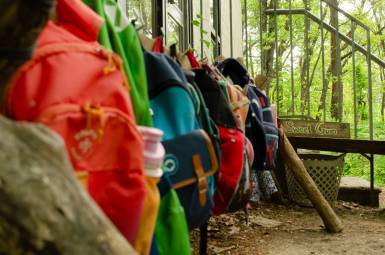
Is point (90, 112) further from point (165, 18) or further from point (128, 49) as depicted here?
point (165, 18)

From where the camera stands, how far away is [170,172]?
1.51m

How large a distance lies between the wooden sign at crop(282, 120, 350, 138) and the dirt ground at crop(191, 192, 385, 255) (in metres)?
0.80

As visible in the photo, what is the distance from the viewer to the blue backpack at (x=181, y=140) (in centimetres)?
152

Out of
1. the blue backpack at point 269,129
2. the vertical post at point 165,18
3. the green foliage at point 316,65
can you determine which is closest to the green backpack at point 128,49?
the blue backpack at point 269,129

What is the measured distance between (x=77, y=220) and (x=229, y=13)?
7.73 metres

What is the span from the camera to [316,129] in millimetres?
5336

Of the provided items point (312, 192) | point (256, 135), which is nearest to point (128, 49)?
point (256, 135)

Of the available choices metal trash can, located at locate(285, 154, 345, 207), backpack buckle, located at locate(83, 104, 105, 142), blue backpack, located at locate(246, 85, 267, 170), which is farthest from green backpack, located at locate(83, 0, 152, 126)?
metal trash can, located at locate(285, 154, 345, 207)

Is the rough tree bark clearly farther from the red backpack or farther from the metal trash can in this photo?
the metal trash can

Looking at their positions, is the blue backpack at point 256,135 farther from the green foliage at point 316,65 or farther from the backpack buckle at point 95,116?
the green foliage at point 316,65

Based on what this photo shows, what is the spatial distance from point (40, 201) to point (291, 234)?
3.76 m

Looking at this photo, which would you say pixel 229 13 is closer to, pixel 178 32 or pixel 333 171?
pixel 178 32

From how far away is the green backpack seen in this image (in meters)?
1.32

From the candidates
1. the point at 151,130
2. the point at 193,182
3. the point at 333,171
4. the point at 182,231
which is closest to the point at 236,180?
the point at 193,182
